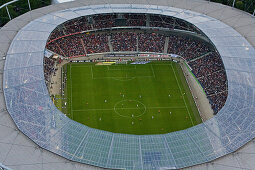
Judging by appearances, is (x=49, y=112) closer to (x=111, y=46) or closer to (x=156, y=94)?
(x=156, y=94)

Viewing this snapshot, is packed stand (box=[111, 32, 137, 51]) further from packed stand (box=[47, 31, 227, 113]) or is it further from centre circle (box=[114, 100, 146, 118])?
centre circle (box=[114, 100, 146, 118])

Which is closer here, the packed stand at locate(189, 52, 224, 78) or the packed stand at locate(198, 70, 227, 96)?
the packed stand at locate(198, 70, 227, 96)

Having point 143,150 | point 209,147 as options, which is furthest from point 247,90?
point 143,150

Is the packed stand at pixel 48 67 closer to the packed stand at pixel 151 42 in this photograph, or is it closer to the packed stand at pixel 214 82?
the packed stand at pixel 151 42

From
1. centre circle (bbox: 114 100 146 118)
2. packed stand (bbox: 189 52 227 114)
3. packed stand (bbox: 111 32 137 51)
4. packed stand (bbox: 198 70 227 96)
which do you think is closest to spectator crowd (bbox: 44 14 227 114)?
packed stand (bbox: 111 32 137 51)

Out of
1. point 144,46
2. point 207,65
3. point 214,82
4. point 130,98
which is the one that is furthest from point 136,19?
point 214,82

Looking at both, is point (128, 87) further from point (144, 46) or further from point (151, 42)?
point (151, 42)
